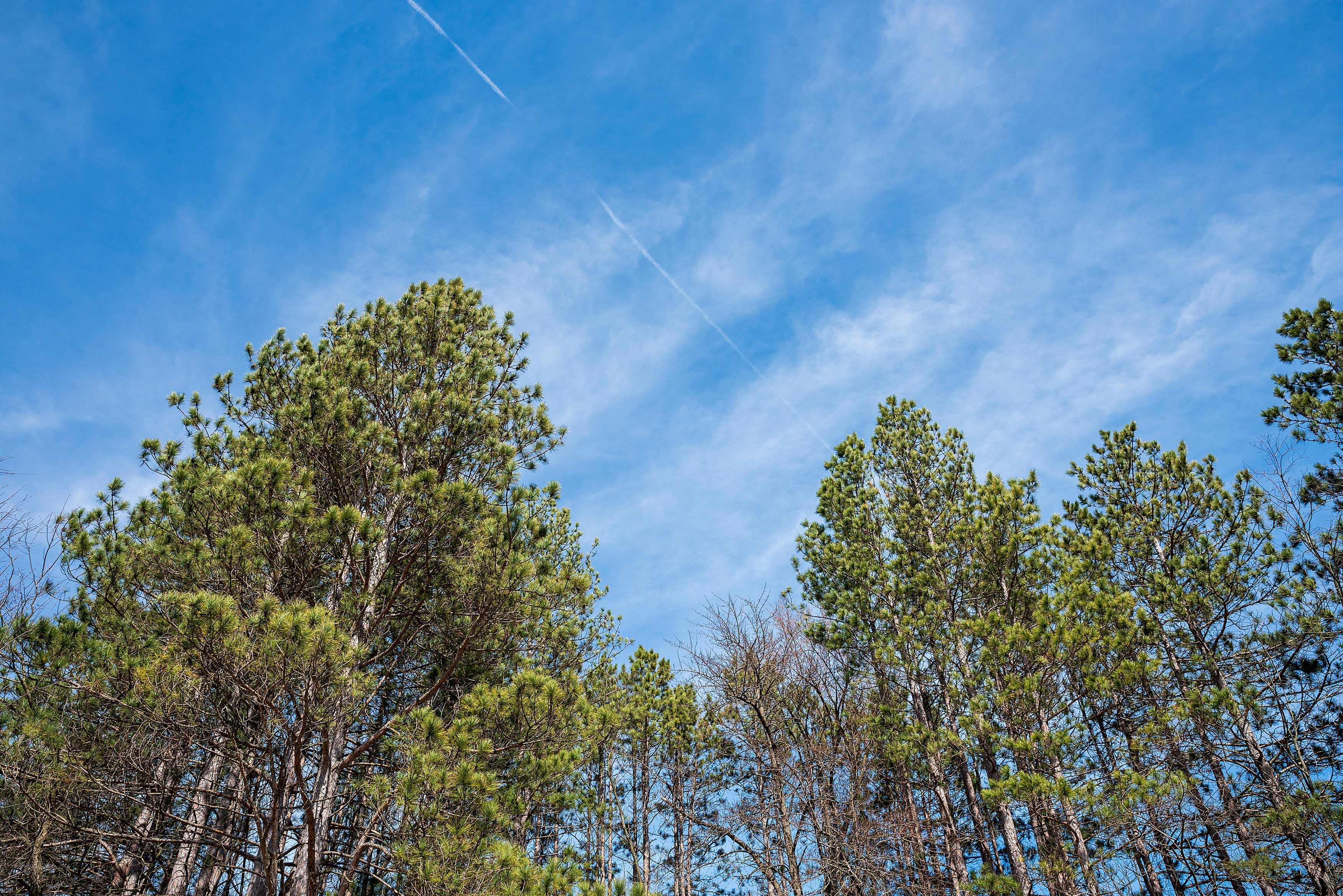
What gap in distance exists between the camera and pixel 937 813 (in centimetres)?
1175

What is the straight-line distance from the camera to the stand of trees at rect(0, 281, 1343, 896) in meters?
5.16

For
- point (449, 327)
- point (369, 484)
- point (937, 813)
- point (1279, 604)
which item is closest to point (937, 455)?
point (1279, 604)

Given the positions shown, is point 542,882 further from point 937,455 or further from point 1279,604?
point 1279,604

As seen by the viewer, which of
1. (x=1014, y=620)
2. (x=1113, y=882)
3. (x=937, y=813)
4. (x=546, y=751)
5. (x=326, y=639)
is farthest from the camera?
(x=937, y=813)

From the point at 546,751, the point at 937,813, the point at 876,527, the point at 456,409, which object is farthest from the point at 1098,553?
the point at 456,409

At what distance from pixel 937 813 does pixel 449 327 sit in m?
11.2

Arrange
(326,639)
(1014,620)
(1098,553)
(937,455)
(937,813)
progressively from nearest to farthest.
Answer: (326,639)
(1014,620)
(1098,553)
(937,813)
(937,455)

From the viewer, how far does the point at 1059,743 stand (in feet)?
25.6

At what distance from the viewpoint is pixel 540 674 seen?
570cm

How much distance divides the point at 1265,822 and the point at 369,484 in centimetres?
1108

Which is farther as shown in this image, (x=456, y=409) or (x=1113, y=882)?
(x=1113, y=882)

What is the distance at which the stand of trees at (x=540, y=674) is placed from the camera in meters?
5.16

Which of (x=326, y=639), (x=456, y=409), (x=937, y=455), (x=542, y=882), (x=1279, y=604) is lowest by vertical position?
(x=542, y=882)

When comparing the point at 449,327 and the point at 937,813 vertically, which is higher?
the point at 449,327
